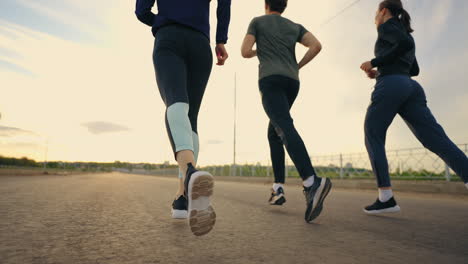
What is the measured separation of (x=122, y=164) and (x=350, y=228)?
6927 inches

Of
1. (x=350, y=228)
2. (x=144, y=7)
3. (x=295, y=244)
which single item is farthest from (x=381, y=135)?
(x=144, y=7)

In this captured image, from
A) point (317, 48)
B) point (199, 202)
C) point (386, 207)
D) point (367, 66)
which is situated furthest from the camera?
point (317, 48)

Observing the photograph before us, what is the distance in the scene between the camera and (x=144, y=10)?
2021 millimetres

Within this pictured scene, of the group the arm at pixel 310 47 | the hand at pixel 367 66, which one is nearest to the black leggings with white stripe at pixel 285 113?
the arm at pixel 310 47

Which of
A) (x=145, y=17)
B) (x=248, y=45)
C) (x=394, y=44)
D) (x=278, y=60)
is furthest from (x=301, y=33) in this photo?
(x=145, y=17)

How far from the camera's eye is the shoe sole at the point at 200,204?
143 centimetres

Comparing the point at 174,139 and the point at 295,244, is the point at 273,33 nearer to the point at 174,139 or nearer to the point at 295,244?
the point at 174,139

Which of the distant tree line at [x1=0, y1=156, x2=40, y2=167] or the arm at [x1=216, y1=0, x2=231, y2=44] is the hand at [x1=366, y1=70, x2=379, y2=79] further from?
the distant tree line at [x1=0, y1=156, x2=40, y2=167]

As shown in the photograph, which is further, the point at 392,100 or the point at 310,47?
the point at 310,47

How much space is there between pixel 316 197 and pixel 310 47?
151cm

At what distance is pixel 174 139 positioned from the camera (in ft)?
5.53

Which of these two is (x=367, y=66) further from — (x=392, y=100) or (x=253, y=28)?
(x=253, y=28)

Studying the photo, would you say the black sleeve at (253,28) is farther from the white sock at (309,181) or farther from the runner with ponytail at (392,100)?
the white sock at (309,181)

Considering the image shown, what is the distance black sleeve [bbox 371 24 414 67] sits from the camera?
8.75 ft
